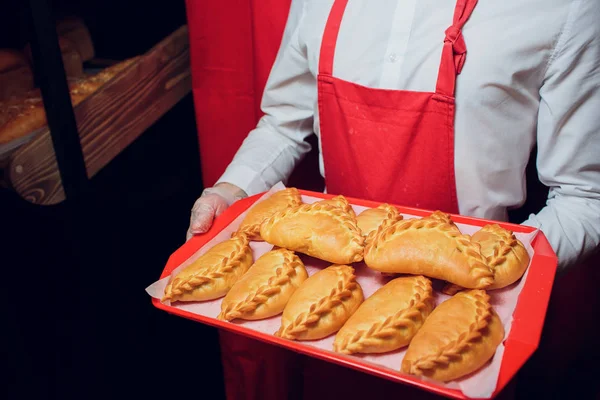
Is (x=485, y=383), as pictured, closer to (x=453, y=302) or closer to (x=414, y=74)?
(x=453, y=302)

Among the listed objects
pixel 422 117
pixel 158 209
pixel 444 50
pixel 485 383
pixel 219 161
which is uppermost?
pixel 444 50

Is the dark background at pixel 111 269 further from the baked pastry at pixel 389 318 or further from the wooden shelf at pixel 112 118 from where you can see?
the baked pastry at pixel 389 318

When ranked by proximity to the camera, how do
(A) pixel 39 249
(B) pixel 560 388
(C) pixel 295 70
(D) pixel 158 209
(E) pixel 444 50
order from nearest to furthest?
(E) pixel 444 50 < (C) pixel 295 70 < (B) pixel 560 388 < (A) pixel 39 249 < (D) pixel 158 209

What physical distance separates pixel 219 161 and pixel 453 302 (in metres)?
1.38

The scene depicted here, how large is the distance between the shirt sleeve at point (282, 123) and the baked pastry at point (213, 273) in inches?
15.3

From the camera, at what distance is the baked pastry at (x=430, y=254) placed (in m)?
1.04

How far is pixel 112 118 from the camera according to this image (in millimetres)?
1918

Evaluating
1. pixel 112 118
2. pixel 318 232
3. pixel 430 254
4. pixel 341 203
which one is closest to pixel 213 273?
pixel 318 232

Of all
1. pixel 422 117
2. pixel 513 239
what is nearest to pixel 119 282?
pixel 422 117

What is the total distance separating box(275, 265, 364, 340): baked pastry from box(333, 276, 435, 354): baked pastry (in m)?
0.03

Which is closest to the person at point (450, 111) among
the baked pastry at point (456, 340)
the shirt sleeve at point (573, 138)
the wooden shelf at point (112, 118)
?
the shirt sleeve at point (573, 138)

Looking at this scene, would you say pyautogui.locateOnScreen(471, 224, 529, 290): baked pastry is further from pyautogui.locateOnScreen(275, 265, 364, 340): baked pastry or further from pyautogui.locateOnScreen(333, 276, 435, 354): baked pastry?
pyautogui.locateOnScreen(275, 265, 364, 340): baked pastry

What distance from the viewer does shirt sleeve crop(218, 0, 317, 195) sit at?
5.19 feet

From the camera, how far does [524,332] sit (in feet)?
3.10
